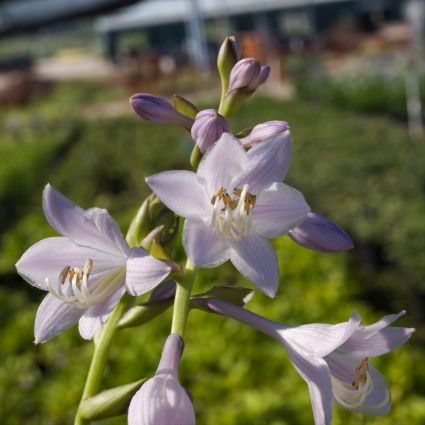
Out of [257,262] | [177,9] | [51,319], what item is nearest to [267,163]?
[257,262]

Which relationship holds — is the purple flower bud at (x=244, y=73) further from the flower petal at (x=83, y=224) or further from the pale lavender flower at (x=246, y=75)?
the flower petal at (x=83, y=224)

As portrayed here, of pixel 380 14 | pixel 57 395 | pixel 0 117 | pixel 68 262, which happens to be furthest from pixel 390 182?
pixel 380 14

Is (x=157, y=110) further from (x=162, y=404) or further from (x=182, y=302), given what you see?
(x=162, y=404)

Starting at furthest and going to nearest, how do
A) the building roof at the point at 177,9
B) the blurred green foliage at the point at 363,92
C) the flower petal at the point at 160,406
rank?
the building roof at the point at 177,9 → the blurred green foliage at the point at 363,92 → the flower petal at the point at 160,406

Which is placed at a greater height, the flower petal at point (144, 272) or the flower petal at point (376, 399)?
the flower petal at point (144, 272)

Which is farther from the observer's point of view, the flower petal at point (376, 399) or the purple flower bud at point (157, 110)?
the purple flower bud at point (157, 110)

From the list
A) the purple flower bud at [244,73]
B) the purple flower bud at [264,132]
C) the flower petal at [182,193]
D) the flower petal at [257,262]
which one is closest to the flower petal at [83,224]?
the flower petal at [182,193]
